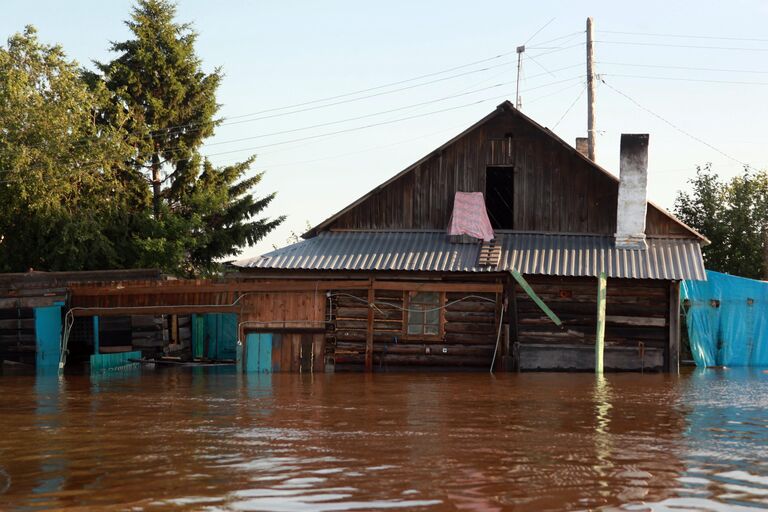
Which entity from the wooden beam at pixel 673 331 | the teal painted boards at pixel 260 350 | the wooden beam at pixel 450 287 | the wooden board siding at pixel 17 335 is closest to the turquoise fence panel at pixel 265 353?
the teal painted boards at pixel 260 350

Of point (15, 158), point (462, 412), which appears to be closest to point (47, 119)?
point (15, 158)

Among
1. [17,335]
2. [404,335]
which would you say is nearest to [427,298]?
[404,335]

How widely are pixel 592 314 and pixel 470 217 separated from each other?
12.5 feet

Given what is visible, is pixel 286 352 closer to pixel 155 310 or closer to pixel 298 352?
pixel 298 352

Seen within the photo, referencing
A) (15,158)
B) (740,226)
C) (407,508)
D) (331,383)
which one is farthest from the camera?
(740,226)

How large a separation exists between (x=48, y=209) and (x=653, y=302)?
20.3 meters

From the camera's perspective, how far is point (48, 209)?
34188 mm

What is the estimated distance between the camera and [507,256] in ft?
80.6

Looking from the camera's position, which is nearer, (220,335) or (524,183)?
(524,183)

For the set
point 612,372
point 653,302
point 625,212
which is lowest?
point 612,372

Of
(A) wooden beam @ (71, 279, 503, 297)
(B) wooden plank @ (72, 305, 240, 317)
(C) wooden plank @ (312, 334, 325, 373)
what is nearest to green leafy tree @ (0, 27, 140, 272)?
(B) wooden plank @ (72, 305, 240, 317)

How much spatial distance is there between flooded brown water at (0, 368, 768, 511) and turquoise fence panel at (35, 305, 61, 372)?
25.7 feet

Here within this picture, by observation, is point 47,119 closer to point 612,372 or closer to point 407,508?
point 612,372

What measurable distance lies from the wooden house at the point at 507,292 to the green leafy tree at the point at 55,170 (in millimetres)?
12160
